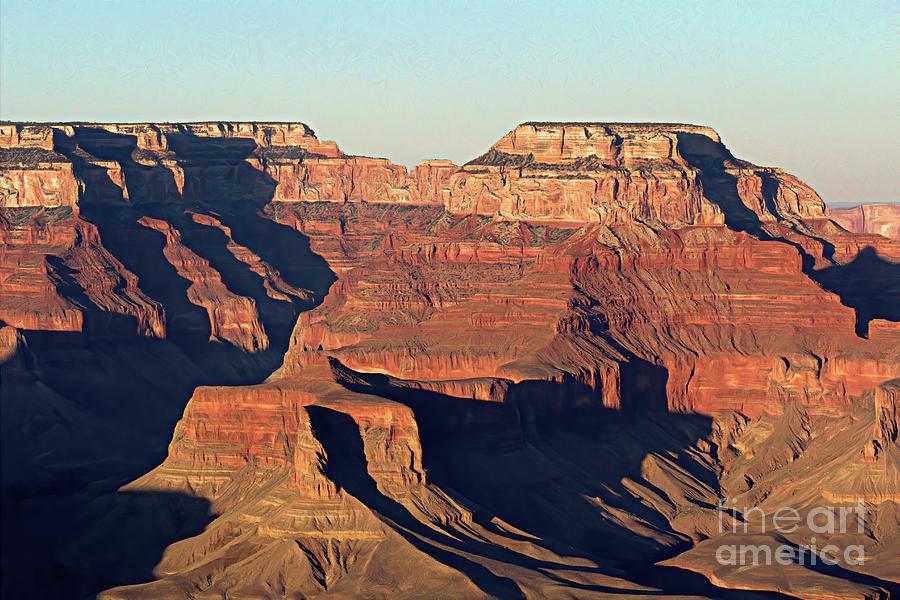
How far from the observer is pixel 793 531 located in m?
121

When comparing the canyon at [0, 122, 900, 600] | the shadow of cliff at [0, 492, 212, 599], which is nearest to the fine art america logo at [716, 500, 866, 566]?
the canyon at [0, 122, 900, 600]

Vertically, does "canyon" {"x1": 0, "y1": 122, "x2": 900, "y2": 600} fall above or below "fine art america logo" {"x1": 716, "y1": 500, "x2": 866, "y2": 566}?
above

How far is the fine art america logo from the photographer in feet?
→ 371

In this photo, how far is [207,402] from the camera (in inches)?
4540

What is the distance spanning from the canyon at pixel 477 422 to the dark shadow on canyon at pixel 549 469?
0.25 m

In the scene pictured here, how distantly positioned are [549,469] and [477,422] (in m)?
6.96

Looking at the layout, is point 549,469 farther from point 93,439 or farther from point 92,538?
point 93,439

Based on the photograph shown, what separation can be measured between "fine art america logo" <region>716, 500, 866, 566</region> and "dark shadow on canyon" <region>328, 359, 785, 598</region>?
3631 mm

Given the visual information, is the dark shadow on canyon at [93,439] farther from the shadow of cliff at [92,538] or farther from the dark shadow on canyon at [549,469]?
the dark shadow on canyon at [549,469]

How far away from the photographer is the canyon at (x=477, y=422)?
341 ft

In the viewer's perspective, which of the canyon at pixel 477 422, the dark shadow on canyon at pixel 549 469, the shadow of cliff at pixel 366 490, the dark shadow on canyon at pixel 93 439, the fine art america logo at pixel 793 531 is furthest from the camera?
the fine art america logo at pixel 793 531

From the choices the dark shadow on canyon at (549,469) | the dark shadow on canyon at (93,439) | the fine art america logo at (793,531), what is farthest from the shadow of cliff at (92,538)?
the fine art america logo at (793,531)

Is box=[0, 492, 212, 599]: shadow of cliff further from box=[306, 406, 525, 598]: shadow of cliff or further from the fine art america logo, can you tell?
the fine art america logo

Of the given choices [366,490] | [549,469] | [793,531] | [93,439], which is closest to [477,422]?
[549,469]
